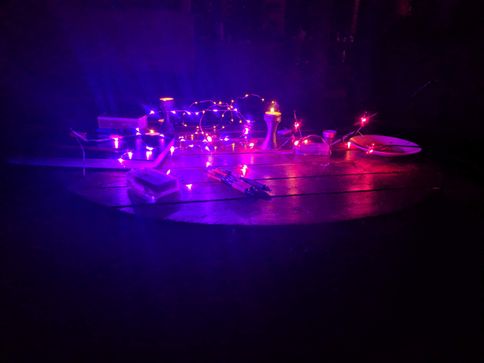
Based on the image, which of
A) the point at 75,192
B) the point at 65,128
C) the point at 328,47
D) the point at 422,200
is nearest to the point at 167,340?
the point at 75,192

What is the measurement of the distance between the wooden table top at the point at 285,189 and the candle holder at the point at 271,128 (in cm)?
14

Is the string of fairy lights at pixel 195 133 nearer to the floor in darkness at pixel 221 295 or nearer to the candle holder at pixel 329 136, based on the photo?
the candle holder at pixel 329 136

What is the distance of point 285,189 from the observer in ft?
5.25

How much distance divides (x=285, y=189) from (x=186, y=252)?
2.26 feet

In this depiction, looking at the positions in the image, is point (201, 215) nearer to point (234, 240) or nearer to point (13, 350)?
point (234, 240)

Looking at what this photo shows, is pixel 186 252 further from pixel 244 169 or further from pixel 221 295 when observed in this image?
pixel 244 169

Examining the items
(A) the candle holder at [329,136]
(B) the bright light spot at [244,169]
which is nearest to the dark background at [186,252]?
(B) the bright light spot at [244,169]

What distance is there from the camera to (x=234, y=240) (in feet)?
4.99

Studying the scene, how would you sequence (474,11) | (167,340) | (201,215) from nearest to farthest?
(201,215) → (167,340) → (474,11)

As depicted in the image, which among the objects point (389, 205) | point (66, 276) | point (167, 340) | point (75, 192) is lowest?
point (167, 340)

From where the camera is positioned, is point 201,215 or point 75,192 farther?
point 75,192

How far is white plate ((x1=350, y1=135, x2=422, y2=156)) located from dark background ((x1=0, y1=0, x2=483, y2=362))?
0.38 metres

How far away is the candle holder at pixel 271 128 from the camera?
215 cm

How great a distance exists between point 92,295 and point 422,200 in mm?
1979
